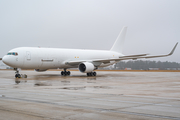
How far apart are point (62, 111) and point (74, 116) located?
70 cm

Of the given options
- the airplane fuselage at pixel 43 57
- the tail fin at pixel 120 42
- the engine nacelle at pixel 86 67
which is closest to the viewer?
the airplane fuselage at pixel 43 57

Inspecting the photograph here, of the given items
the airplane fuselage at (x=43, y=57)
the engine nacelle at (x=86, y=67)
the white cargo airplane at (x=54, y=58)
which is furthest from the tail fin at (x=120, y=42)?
the engine nacelle at (x=86, y=67)

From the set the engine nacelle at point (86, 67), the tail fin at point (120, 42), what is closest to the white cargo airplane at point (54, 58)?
the engine nacelle at point (86, 67)

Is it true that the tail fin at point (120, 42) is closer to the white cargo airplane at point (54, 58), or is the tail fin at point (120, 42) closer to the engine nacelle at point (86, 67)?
the white cargo airplane at point (54, 58)

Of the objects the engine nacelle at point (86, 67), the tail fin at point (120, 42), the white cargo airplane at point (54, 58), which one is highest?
the tail fin at point (120, 42)

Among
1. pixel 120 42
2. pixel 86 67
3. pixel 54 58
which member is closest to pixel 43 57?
pixel 54 58

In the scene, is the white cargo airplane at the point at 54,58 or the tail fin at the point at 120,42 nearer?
the white cargo airplane at the point at 54,58

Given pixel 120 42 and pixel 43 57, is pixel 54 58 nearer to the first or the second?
pixel 43 57

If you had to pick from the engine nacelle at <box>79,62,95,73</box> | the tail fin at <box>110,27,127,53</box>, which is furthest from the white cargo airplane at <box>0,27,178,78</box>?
the tail fin at <box>110,27,127,53</box>

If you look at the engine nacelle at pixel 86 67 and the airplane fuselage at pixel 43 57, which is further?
the engine nacelle at pixel 86 67

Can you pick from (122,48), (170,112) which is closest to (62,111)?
(170,112)

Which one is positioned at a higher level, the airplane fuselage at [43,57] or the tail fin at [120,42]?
the tail fin at [120,42]

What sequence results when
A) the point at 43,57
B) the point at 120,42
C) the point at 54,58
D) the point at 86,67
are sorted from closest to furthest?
the point at 43,57 < the point at 86,67 < the point at 54,58 < the point at 120,42

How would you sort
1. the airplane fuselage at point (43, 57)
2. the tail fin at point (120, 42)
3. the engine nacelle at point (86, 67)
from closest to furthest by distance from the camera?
1. the airplane fuselage at point (43, 57)
2. the engine nacelle at point (86, 67)
3. the tail fin at point (120, 42)
